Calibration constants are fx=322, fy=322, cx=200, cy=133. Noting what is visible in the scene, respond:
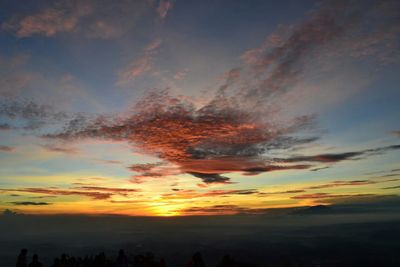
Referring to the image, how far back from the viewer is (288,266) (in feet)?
67.8

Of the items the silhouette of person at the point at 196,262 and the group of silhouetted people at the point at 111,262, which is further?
the group of silhouetted people at the point at 111,262

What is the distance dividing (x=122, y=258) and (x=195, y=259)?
510 centimetres

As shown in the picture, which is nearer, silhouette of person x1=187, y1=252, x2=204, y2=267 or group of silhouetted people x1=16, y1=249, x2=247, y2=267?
silhouette of person x1=187, y1=252, x2=204, y2=267

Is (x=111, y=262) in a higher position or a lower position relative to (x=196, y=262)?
lower

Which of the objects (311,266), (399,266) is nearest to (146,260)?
(311,266)

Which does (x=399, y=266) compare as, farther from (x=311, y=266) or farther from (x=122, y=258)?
(x=122, y=258)

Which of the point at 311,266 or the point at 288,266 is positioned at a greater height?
the point at 288,266

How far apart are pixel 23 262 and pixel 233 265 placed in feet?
42.1

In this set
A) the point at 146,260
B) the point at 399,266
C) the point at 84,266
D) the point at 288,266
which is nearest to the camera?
the point at 288,266

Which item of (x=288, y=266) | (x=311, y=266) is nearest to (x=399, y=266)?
(x=311, y=266)

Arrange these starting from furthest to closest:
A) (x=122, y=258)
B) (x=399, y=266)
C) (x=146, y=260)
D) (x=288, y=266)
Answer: (x=399, y=266) < (x=146, y=260) < (x=288, y=266) < (x=122, y=258)

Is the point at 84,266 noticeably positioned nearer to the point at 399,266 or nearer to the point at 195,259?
the point at 195,259

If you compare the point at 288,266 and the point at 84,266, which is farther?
the point at 84,266

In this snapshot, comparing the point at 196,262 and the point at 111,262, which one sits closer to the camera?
the point at 196,262
